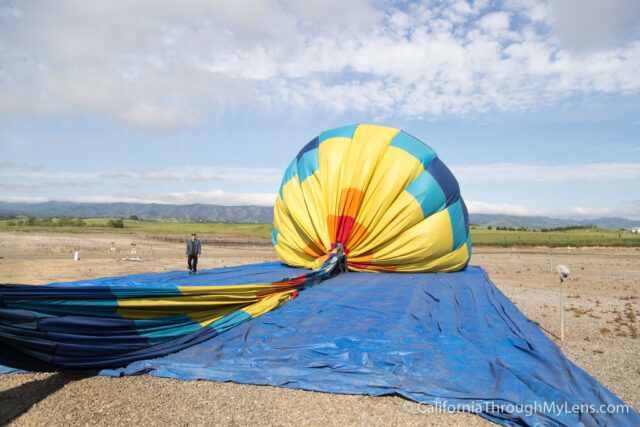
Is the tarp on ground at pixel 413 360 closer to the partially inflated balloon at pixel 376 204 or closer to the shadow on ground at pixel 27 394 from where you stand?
the shadow on ground at pixel 27 394

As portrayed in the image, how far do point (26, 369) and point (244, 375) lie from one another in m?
2.07

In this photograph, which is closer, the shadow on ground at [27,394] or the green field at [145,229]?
the shadow on ground at [27,394]

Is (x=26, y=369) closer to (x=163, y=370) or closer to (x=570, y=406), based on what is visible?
(x=163, y=370)

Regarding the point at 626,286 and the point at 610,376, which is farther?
the point at 626,286

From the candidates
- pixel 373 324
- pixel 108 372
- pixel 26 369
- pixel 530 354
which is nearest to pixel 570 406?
pixel 530 354

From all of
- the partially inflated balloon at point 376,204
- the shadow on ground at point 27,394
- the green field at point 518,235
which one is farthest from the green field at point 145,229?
the shadow on ground at point 27,394

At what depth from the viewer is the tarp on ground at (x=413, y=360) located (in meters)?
3.17

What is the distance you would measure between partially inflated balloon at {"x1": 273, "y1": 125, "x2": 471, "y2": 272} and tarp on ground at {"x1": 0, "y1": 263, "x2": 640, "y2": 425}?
117 inches

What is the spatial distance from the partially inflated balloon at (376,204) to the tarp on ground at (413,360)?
2.96 m

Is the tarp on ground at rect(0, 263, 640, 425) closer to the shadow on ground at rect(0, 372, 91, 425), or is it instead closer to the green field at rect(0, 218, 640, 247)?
the shadow on ground at rect(0, 372, 91, 425)

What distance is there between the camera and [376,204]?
8875mm

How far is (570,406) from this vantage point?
10.0 ft

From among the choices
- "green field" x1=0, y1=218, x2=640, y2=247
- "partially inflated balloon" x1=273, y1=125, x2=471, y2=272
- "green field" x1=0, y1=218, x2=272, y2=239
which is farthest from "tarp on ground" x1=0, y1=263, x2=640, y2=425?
"green field" x1=0, y1=218, x2=272, y2=239

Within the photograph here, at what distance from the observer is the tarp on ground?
3.17 m
